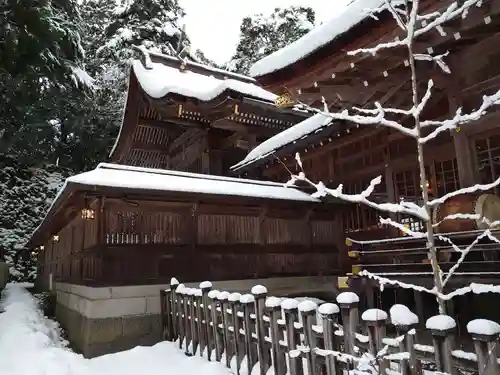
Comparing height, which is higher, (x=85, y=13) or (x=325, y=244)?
(x=85, y=13)

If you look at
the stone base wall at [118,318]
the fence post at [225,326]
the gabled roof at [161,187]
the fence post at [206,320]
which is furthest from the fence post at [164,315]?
the fence post at [225,326]

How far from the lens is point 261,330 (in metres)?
5.17

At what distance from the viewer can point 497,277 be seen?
17.8 feet

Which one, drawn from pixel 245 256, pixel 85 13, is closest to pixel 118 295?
pixel 245 256

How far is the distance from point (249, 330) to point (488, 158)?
199 inches

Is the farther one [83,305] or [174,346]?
[83,305]

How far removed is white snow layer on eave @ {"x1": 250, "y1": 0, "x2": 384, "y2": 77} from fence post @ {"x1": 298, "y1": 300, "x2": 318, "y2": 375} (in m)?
3.38

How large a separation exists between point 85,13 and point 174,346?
36011 mm

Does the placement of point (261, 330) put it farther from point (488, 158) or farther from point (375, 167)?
point (375, 167)

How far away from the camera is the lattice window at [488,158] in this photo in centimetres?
671

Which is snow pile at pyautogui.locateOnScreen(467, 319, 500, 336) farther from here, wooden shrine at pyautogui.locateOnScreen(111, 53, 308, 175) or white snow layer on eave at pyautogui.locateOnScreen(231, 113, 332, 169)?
wooden shrine at pyautogui.locateOnScreen(111, 53, 308, 175)

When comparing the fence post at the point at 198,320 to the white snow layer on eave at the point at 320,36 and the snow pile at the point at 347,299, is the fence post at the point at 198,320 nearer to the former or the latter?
the snow pile at the point at 347,299

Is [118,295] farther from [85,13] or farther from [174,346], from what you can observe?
[85,13]

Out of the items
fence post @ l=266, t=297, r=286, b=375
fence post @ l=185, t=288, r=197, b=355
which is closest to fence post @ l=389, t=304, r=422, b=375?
fence post @ l=266, t=297, r=286, b=375
